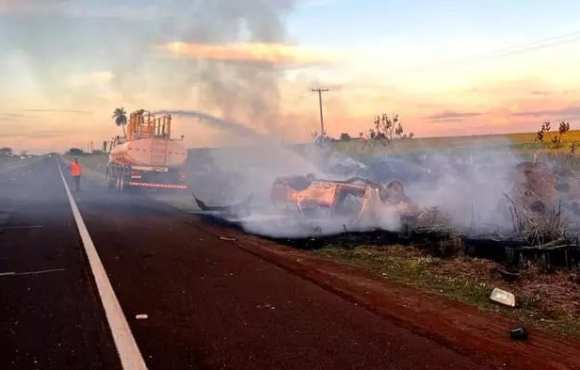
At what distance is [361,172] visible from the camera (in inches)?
661

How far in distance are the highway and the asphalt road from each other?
1 centimetres

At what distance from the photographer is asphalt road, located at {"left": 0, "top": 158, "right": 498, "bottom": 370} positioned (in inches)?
182

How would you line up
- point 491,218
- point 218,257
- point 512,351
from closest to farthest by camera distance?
point 512,351 → point 218,257 → point 491,218

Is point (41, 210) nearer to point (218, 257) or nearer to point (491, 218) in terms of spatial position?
point (218, 257)

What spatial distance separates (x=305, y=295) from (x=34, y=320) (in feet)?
10.1

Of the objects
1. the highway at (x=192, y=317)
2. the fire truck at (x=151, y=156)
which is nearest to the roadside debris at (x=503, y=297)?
the highway at (x=192, y=317)

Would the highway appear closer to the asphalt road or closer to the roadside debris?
the asphalt road

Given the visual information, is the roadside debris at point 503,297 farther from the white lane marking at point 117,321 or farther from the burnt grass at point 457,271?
the white lane marking at point 117,321

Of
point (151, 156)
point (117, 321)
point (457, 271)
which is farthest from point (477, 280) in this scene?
point (151, 156)

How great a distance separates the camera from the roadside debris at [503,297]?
6.68 meters

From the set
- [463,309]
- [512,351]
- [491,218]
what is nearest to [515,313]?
→ [463,309]

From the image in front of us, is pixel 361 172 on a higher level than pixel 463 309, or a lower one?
higher

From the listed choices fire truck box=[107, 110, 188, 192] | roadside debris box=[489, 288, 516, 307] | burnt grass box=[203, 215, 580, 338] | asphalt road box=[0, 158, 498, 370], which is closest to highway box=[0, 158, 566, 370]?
asphalt road box=[0, 158, 498, 370]

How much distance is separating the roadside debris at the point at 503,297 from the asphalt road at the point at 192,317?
6.15 feet
